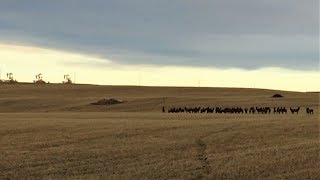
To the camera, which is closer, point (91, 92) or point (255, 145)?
point (255, 145)

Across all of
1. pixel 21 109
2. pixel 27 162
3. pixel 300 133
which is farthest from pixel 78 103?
pixel 27 162

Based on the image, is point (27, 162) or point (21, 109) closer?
point (27, 162)

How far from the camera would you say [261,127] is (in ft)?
118

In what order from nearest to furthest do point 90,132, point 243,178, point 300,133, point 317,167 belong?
point 243,178 → point 317,167 → point 300,133 → point 90,132

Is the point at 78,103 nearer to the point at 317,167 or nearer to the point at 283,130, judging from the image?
the point at 283,130

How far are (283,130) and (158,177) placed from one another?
14374mm

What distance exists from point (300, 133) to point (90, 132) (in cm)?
1143

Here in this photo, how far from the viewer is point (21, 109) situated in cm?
8312

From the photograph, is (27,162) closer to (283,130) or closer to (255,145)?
(255,145)

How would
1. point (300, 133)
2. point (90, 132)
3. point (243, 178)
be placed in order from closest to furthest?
point (243, 178), point (300, 133), point (90, 132)

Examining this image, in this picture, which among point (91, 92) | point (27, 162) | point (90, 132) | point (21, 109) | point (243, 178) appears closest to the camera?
point (243, 178)

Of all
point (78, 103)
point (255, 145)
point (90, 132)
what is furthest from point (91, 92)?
point (255, 145)

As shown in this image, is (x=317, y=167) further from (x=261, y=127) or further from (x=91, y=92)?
(x=91, y=92)

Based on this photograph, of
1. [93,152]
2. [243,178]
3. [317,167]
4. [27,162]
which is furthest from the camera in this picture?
[93,152]
